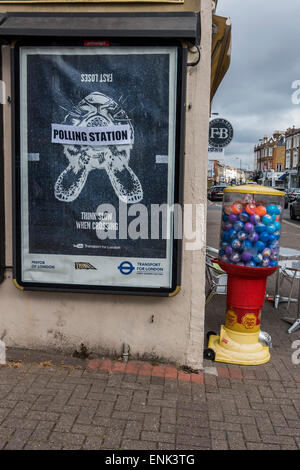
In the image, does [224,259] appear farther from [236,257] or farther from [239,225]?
[239,225]

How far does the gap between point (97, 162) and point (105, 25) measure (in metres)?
1.24

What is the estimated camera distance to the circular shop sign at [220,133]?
1232cm

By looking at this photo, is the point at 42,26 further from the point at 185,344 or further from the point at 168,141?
the point at 185,344

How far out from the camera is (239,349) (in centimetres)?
450

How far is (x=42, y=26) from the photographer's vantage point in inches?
153

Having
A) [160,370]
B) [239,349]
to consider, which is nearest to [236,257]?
[239,349]

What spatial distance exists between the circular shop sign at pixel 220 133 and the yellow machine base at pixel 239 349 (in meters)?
8.63

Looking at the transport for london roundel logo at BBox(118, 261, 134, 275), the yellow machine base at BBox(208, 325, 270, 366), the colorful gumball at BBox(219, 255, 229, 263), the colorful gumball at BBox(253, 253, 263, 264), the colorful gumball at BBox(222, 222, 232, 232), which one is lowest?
the yellow machine base at BBox(208, 325, 270, 366)

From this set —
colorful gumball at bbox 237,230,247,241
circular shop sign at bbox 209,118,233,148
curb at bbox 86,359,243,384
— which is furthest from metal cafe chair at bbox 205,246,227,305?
circular shop sign at bbox 209,118,233,148

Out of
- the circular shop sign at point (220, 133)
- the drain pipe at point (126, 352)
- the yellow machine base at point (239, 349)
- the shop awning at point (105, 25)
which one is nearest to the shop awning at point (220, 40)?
the shop awning at point (105, 25)

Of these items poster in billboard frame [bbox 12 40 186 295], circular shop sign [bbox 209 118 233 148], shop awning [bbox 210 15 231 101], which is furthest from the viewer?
circular shop sign [bbox 209 118 233 148]

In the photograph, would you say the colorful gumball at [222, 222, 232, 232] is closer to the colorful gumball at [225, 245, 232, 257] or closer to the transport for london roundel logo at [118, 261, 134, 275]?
the colorful gumball at [225, 245, 232, 257]

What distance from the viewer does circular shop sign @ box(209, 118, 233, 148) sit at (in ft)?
40.4

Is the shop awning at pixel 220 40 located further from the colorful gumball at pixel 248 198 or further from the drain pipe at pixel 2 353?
the drain pipe at pixel 2 353
